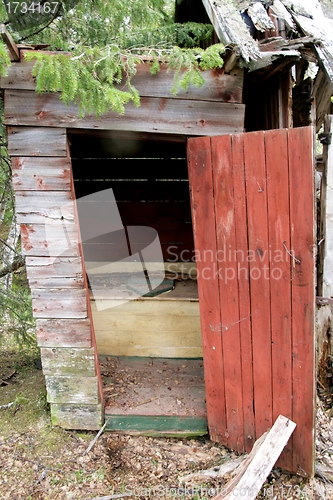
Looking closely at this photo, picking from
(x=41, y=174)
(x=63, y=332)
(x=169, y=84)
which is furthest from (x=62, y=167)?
(x=63, y=332)

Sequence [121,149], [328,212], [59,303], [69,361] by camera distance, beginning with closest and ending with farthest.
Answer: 1. [59,303]
2. [69,361]
3. [328,212]
4. [121,149]

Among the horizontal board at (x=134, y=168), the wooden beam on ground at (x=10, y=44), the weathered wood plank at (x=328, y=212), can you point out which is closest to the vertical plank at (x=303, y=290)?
the weathered wood plank at (x=328, y=212)

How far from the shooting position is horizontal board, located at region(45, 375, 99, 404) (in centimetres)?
298

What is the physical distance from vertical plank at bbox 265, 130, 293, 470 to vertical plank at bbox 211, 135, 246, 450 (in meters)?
0.25

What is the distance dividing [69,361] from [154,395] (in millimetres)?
895

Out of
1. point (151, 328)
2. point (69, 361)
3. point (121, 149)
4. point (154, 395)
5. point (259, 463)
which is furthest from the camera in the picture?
point (121, 149)

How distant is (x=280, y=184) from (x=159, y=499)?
2.26 m

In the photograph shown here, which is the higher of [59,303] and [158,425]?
[59,303]

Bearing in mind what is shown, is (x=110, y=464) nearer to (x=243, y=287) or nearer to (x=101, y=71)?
(x=243, y=287)

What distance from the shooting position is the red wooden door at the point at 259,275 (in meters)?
2.28

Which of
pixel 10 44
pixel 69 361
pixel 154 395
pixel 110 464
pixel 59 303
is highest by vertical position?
pixel 10 44

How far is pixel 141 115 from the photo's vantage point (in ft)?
8.27

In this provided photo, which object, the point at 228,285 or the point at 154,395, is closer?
the point at 228,285

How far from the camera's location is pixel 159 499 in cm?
252
